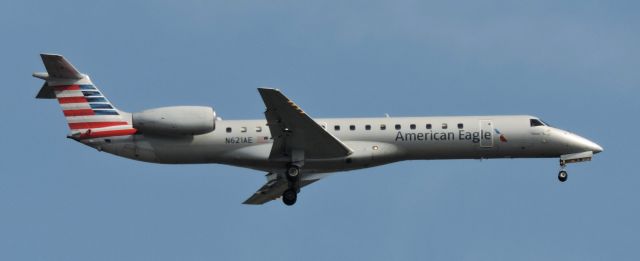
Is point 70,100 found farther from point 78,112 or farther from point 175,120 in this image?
point 175,120

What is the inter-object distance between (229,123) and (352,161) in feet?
15.9

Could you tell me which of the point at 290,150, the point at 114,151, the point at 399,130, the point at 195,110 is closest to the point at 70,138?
the point at 114,151

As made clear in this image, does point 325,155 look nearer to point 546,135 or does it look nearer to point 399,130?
point 399,130

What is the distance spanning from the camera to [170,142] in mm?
44219

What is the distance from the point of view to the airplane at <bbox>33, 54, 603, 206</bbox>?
142ft

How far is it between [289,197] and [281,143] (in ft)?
7.82

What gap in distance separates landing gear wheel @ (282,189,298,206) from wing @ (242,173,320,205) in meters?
2.07

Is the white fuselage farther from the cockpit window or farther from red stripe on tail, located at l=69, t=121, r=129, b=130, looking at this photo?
red stripe on tail, located at l=69, t=121, r=129, b=130

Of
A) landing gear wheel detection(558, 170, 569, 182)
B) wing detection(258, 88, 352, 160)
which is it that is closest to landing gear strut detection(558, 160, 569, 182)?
landing gear wheel detection(558, 170, 569, 182)

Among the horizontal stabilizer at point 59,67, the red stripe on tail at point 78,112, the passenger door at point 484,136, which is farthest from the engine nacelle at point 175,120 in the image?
the passenger door at point 484,136

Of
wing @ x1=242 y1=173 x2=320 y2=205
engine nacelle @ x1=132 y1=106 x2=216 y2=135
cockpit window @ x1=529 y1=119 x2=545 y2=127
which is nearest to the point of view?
engine nacelle @ x1=132 y1=106 x2=216 y2=135

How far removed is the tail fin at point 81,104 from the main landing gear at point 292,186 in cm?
594

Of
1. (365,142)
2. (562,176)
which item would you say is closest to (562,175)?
(562,176)

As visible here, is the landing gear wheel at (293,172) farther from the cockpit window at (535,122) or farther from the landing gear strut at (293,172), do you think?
the cockpit window at (535,122)
